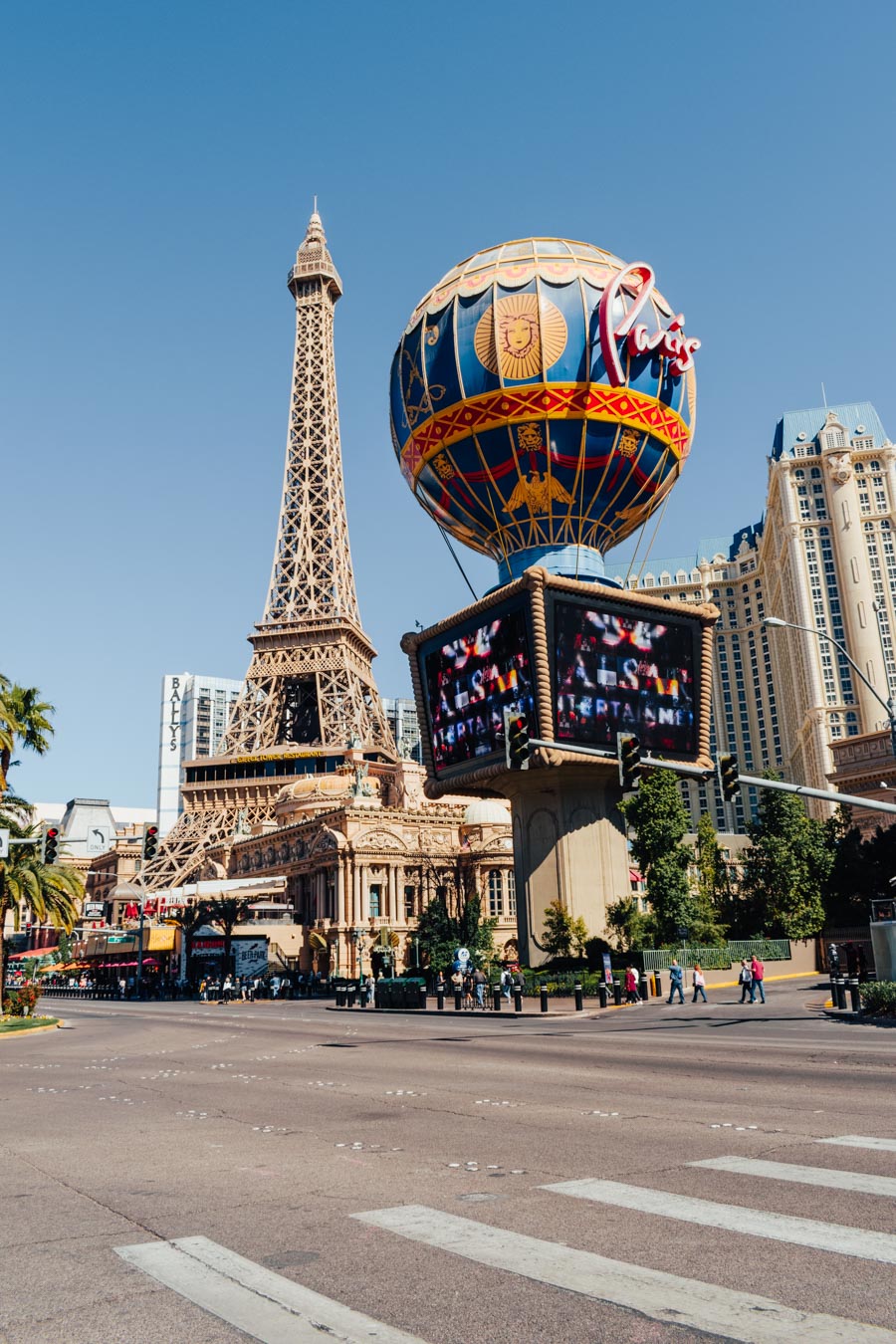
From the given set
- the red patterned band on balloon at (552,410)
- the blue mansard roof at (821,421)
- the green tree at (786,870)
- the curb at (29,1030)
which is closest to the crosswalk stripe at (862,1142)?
the curb at (29,1030)

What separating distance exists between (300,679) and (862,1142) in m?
103

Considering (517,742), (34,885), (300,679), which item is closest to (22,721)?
(34,885)

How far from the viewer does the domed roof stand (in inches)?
3113

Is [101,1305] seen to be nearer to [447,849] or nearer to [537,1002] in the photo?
[537,1002]

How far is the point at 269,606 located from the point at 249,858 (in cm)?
3076

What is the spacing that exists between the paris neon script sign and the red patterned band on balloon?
1.03 m

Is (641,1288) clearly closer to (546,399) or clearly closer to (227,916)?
(546,399)

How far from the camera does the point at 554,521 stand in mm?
46531

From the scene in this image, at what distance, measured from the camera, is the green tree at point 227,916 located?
65.2 m

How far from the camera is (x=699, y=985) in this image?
35.3 m

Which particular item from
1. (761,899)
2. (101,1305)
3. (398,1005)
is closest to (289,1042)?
(398,1005)

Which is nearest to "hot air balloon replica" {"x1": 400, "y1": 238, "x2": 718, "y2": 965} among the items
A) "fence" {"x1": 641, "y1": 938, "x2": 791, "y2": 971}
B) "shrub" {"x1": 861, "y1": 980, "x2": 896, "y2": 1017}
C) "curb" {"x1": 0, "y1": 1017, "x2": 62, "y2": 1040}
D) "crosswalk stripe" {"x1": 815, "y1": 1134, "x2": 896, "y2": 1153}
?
"fence" {"x1": 641, "y1": 938, "x2": 791, "y2": 971}

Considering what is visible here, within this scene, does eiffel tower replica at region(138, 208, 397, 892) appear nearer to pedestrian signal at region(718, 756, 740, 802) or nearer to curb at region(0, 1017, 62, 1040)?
curb at region(0, 1017, 62, 1040)

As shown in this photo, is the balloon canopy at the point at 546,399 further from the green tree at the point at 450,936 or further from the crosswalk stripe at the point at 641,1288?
the crosswalk stripe at the point at 641,1288
